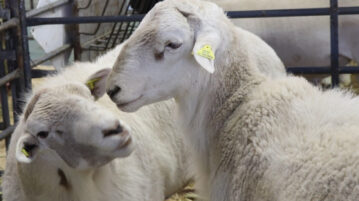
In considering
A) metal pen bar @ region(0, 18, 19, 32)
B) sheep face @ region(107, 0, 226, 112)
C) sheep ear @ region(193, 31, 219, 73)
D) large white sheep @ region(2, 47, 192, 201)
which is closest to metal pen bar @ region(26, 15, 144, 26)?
metal pen bar @ region(0, 18, 19, 32)

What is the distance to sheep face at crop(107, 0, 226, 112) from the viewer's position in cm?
325

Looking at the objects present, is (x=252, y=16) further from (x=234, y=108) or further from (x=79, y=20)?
(x=234, y=108)

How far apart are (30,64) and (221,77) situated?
265 cm

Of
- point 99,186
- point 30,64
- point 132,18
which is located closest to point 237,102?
point 99,186

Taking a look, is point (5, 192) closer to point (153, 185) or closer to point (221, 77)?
point (153, 185)

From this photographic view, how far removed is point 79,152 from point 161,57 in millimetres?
650

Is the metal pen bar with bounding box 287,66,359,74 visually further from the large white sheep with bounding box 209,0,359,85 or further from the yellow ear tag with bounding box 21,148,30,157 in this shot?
the yellow ear tag with bounding box 21,148,30,157

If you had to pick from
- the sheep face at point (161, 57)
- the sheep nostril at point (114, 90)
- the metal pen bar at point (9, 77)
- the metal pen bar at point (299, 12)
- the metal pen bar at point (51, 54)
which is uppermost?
the sheep face at point (161, 57)

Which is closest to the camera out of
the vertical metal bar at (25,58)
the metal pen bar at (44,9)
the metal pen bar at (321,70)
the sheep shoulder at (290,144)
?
the sheep shoulder at (290,144)

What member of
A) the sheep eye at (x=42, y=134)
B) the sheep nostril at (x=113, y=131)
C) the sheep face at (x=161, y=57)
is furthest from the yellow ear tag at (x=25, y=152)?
the sheep face at (x=161, y=57)

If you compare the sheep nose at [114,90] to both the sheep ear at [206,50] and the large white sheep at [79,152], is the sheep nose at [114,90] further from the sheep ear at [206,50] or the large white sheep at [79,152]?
the sheep ear at [206,50]

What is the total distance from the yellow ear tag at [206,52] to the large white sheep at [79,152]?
0.55 metres

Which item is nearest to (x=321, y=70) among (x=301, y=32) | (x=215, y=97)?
(x=301, y=32)

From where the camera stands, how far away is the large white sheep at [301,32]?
19.1 feet
